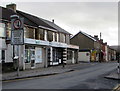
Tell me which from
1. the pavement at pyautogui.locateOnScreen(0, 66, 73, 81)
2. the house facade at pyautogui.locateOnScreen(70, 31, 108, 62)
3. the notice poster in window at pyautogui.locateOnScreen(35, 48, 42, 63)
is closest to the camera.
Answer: the pavement at pyautogui.locateOnScreen(0, 66, 73, 81)

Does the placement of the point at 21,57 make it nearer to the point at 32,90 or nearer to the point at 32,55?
the point at 32,55

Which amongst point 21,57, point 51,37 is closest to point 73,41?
point 51,37

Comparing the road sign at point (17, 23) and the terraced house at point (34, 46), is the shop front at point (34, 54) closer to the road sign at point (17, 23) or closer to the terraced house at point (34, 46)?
the terraced house at point (34, 46)

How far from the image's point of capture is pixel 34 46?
1032 inches

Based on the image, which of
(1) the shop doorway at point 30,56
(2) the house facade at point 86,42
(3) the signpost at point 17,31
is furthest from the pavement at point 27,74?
(2) the house facade at point 86,42

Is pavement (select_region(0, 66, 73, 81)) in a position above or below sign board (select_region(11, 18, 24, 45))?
below

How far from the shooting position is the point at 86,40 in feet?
185

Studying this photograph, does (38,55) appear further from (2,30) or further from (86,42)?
(86,42)

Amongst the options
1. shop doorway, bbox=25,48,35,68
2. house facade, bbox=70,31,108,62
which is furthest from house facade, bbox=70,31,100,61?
shop doorway, bbox=25,48,35,68

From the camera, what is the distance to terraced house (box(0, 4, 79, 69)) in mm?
22391

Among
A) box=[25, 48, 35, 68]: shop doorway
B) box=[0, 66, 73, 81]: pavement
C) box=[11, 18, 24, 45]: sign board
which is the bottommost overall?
box=[0, 66, 73, 81]: pavement

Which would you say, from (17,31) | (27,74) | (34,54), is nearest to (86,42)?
(34,54)

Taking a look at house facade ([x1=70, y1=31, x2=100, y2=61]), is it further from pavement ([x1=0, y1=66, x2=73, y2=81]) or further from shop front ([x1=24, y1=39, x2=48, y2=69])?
pavement ([x1=0, y1=66, x2=73, y2=81])

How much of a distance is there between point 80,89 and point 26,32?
54.7 ft
